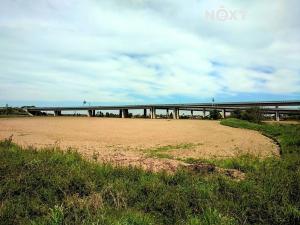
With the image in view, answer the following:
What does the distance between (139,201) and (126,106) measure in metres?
119

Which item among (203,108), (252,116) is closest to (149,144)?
(252,116)

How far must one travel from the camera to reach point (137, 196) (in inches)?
351

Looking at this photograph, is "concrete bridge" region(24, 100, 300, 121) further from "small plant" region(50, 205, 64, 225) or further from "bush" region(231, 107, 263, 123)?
"small plant" region(50, 205, 64, 225)

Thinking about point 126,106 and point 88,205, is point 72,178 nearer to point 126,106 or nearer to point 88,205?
point 88,205

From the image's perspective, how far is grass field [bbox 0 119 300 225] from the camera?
722cm

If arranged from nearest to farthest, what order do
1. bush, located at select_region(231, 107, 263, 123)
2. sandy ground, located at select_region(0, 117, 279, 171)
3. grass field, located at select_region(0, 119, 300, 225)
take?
grass field, located at select_region(0, 119, 300, 225)
sandy ground, located at select_region(0, 117, 279, 171)
bush, located at select_region(231, 107, 263, 123)

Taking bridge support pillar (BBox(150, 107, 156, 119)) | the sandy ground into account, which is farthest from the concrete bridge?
the sandy ground

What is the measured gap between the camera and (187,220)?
7195mm

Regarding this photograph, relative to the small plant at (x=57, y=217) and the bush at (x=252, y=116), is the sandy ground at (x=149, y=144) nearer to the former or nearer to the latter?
the small plant at (x=57, y=217)

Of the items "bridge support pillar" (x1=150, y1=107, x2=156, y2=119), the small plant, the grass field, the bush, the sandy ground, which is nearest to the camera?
the small plant

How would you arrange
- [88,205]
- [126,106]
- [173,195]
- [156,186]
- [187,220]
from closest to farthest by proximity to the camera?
[187,220] → [88,205] → [173,195] → [156,186] → [126,106]

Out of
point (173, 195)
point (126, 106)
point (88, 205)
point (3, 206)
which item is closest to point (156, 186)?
point (173, 195)

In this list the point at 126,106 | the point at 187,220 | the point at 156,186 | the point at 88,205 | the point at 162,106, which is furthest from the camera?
the point at 126,106

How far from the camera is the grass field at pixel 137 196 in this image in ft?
23.7
